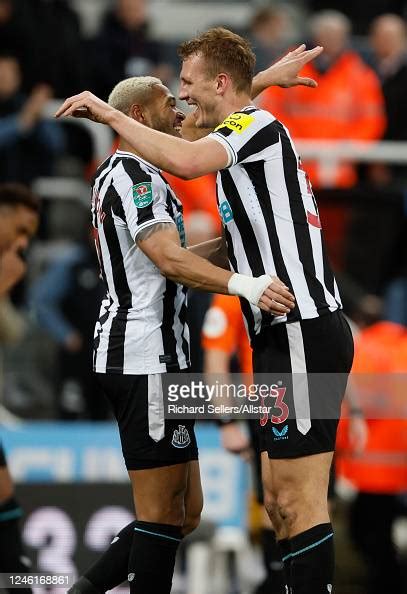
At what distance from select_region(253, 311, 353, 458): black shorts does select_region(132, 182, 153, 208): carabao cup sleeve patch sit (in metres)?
0.74

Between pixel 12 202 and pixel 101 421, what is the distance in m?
3.71

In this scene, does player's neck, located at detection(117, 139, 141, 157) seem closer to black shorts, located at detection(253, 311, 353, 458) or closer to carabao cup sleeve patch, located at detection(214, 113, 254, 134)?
carabao cup sleeve patch, located at detection(214, 113, 254, 134)

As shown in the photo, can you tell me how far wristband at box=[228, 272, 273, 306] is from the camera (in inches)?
211

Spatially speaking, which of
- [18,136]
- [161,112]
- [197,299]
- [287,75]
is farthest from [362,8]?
[161,112]

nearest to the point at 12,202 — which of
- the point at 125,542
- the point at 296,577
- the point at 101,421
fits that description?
the point at 125,542

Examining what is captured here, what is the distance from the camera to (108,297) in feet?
19.5

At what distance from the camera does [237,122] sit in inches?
215

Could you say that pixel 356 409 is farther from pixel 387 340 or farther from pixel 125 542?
pixel 125 542

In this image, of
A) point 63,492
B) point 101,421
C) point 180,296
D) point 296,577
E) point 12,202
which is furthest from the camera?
point 101,421

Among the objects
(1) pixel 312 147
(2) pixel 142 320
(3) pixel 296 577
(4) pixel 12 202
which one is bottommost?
(3) pixel 296 577

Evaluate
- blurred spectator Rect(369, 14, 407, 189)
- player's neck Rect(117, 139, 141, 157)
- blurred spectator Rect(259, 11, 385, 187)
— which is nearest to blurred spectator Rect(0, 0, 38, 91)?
blurred spectator Rect(259, 11, 385, 187)

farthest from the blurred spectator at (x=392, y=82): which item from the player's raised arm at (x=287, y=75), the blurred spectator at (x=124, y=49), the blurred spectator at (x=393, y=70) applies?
the player's raised arm at (x=287, y=75)

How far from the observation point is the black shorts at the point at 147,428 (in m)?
5.71

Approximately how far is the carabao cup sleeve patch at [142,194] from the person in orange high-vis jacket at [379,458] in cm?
366
